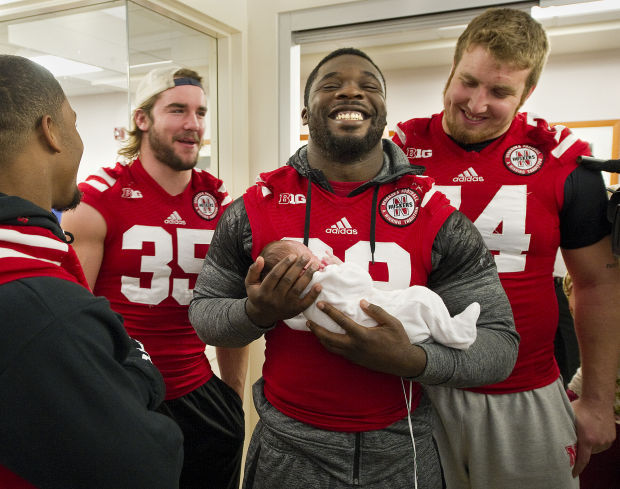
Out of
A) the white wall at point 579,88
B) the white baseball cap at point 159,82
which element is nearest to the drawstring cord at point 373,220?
the white baseball cap at point 159,82

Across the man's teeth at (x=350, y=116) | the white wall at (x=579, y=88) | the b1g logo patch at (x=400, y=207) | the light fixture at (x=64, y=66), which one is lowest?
the b1g logo patch at (x=400, y=207)

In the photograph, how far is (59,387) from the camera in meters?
0.69

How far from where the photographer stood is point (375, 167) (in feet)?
4.25

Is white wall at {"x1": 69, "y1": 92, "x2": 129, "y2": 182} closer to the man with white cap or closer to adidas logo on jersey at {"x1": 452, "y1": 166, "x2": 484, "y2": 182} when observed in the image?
the man with white cap

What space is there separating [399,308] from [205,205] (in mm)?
1048

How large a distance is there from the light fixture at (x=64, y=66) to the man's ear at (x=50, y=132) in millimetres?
1822

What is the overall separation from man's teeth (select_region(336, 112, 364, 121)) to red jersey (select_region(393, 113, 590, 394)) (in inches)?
15.0

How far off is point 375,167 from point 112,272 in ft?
3.28

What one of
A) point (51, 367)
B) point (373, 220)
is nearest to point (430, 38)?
point (373, 220)

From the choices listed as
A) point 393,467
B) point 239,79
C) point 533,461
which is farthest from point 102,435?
point 239,79

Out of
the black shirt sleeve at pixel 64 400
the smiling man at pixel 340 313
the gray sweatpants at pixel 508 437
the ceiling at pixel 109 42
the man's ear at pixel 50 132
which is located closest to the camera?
the black shirt sleeve at pixel 64 400

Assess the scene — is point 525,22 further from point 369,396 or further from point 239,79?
point 239,79

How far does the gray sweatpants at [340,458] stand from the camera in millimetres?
1083

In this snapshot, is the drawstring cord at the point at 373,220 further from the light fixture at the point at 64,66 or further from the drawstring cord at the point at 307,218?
the light fixture at the point at 64,66
